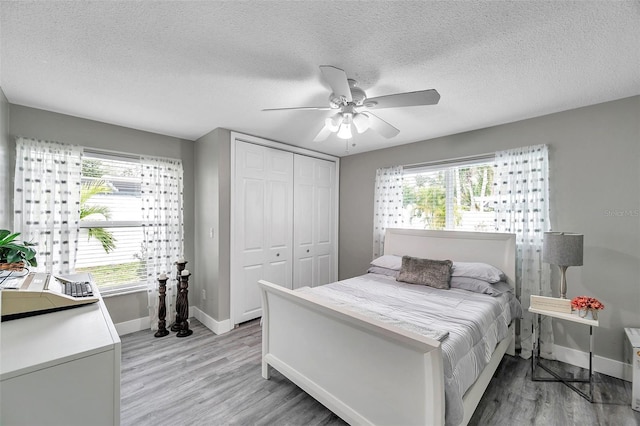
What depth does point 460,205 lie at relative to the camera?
3.45 metres

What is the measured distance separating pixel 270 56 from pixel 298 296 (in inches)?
66.4

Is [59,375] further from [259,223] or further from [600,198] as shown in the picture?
[600,198]

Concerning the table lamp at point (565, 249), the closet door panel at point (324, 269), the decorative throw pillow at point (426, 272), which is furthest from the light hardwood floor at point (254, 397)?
the closet door panel at point (324, 269)

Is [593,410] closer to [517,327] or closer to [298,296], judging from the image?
[517,327]

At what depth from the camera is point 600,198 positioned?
2488 mm

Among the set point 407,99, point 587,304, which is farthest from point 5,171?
point 587,304

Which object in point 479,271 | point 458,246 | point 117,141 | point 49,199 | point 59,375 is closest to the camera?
point 59,375

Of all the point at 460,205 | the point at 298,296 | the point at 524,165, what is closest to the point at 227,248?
the point at 298,296

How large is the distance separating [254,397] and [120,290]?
86.4 inches

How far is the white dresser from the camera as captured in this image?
0.91 metres

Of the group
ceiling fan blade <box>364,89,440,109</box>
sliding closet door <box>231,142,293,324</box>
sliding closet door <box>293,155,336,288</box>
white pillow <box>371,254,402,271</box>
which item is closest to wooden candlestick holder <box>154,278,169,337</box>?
sliding closet door <box>231,142,293,324</box>

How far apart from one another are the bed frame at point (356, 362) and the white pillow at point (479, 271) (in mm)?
589

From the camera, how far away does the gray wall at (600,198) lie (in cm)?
234

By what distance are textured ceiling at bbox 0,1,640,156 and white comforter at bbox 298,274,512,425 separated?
1.80 meters
